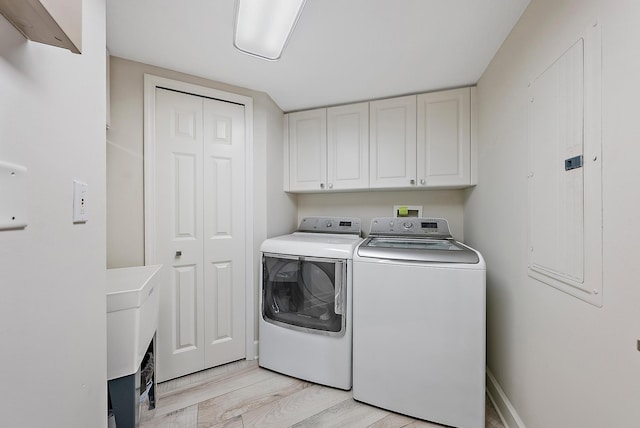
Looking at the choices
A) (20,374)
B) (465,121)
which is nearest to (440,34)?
(465,121)

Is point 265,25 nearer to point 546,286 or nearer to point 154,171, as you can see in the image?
point 154,171

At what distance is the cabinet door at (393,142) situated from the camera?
208 centimetres

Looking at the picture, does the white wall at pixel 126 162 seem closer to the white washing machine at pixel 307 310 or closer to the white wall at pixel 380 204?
the white washing machine at pixel 307 310

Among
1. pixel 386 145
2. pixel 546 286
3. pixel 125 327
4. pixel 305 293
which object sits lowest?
pixel 305 293

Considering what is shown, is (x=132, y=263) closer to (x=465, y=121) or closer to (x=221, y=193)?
(x=221, y=193)

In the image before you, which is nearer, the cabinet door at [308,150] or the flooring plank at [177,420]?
the flooring plank at [177,420]

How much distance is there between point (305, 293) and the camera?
1.85 meters

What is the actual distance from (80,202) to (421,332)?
5.35 ft

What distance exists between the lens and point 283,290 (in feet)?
6.31

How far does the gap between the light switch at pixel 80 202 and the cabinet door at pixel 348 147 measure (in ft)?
5.76

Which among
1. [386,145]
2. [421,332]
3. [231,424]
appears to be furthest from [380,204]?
[231,424]

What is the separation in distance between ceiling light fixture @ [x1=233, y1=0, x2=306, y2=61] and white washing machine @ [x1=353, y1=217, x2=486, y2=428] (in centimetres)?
131

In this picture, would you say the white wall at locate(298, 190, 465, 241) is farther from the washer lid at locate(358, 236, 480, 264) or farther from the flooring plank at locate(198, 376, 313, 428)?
the flooring plank at locate(198, 376, 313, 428)

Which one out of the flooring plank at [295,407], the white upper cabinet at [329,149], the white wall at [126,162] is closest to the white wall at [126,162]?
the white wall at [126,162]
